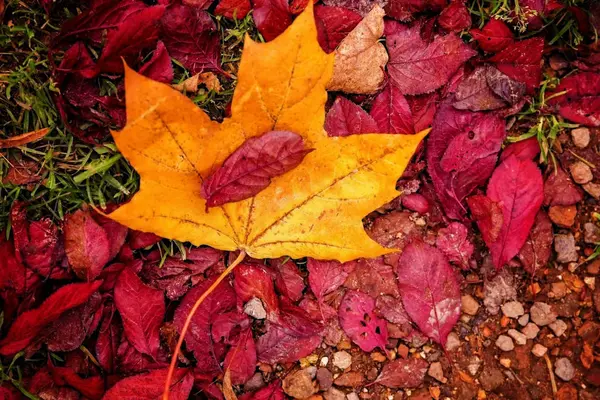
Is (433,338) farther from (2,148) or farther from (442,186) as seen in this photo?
(2,148)

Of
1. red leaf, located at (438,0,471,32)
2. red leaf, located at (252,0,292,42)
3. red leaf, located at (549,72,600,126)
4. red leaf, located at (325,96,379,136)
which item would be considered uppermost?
red leaf, located at (252,0,292,42)

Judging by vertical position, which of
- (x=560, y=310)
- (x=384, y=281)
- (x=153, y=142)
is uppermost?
(x=153, y=142)

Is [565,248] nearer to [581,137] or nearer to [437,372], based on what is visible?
[581,137]

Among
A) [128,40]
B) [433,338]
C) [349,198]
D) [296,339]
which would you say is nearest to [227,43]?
[128,40]

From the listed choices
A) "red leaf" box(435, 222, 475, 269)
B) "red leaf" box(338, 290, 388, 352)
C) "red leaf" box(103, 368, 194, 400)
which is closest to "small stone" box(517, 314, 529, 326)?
"red leaf" box(435, 222, 475, 269)

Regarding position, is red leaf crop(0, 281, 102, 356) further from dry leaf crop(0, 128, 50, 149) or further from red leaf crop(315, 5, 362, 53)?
red leaf crop(315, 5, 362, 53)

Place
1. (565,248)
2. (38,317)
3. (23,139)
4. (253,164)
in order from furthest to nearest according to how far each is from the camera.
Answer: (565,248), (23,139), (38,317), (253,164)

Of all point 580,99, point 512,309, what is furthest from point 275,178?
point 580,99
